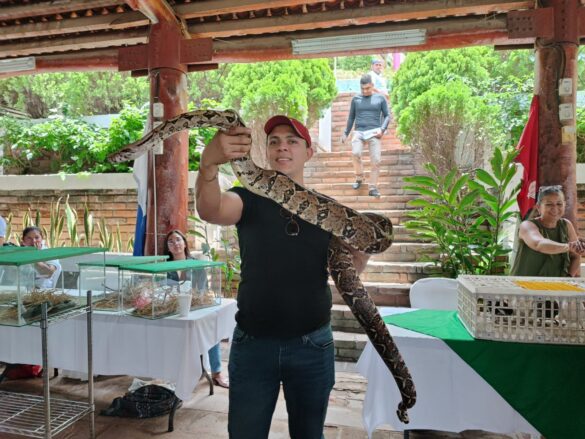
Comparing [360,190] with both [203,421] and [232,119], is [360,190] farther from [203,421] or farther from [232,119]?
[232,119]

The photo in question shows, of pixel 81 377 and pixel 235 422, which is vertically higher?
pixel 235 422

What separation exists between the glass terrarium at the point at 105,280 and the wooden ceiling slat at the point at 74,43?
11.7 ft

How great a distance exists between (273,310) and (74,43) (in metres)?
6.00

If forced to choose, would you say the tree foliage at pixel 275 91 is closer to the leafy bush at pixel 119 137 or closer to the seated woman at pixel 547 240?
the leafy bush at pixel 119 137

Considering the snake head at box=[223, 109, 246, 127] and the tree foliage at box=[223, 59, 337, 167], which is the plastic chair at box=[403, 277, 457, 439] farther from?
the tree foliage at box=[223, 59, 337, 167]

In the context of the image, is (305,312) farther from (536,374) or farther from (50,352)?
(50,352)

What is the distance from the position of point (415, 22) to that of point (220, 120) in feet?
15.2

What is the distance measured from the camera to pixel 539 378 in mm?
2758

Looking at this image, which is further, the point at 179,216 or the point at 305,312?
the point at 179,216

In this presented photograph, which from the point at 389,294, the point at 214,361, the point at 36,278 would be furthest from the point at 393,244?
the point at 36,278

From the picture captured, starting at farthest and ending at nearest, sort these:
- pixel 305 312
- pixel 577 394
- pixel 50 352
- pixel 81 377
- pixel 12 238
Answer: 1. pixel 12 238
2. pixel 81 377
3. pixel 50 352
4. pixel 577 394
5. pixel 305 312

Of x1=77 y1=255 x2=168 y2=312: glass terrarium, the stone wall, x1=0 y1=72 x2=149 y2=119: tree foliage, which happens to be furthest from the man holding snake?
x1=0 y1=72 x2=149 y2=119: tree foliage

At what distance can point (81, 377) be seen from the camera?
191 inches

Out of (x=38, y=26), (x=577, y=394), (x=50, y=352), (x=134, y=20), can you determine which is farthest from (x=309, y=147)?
(x=38, y=26)
